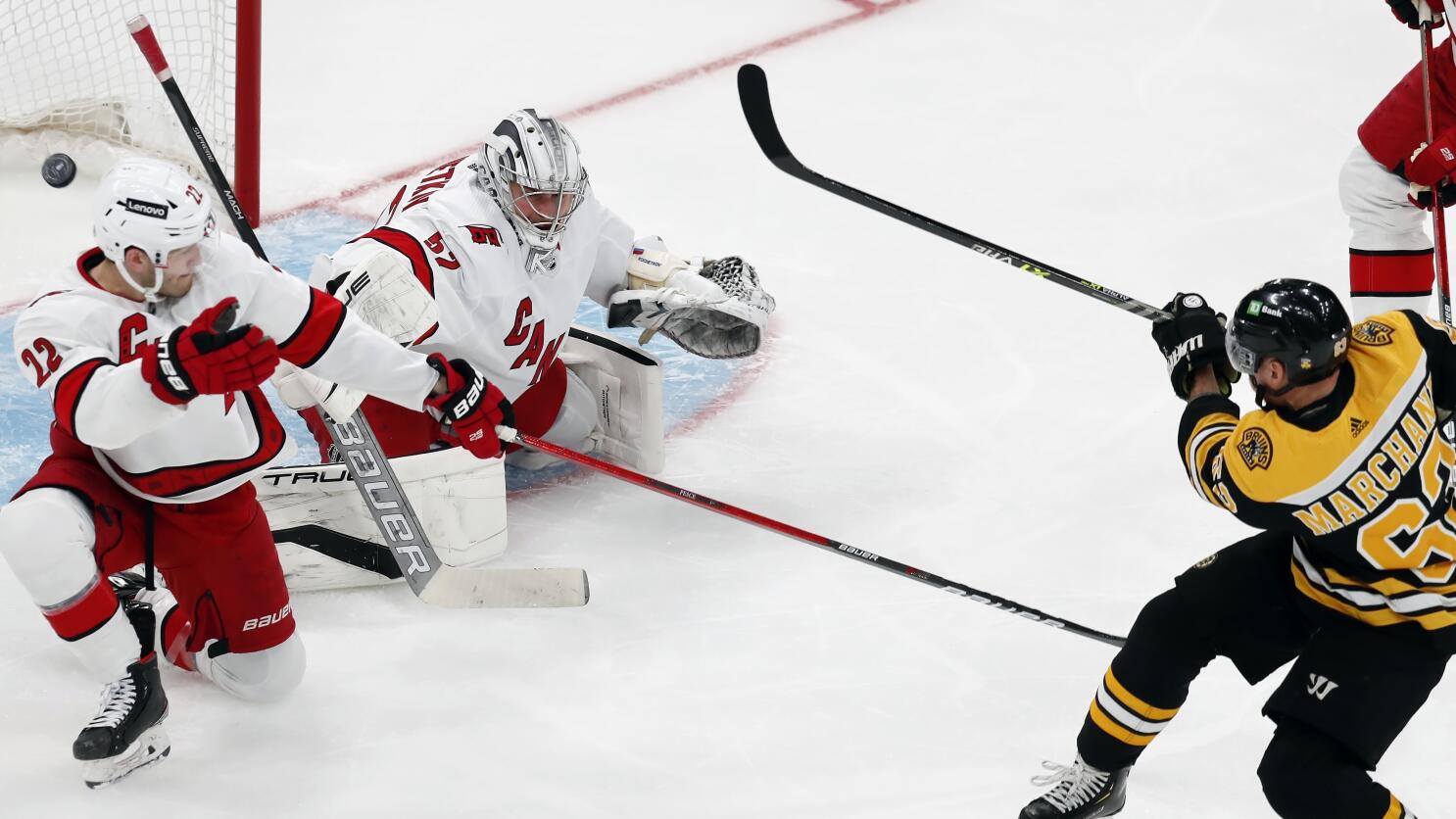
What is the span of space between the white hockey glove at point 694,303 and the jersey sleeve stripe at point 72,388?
129 centimetres

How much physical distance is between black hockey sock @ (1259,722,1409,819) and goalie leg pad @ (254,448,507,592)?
1482 mm

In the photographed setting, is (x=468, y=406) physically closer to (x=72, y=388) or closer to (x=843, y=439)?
(x=72, y=388)

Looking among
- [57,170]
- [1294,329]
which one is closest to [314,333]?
[1294,329]

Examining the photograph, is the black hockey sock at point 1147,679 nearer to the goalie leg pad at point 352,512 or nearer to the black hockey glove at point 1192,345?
the black hockey glove at point 1192,345

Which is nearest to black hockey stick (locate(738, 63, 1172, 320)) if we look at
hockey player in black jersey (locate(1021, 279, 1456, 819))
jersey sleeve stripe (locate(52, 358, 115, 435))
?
hockey player in black jersey (locate(1021, 279, 1456, 819))

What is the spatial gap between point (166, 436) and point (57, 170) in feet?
6.85

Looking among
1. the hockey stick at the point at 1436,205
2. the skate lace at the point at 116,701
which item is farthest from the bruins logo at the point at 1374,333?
the skate lace at the point at 116,701

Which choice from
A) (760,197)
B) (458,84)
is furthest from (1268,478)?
(458,84)

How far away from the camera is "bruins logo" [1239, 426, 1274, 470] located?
221cm

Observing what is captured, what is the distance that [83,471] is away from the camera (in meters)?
2.64

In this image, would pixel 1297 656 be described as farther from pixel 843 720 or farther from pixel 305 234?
pixel 305 234

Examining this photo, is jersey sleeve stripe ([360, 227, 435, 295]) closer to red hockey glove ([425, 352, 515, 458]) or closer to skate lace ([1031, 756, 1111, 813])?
red hockey glove ([425, 352, 515, 458])

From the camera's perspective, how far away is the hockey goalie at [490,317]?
3.10 m

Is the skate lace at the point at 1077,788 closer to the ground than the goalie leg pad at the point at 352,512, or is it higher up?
closer to the ground
